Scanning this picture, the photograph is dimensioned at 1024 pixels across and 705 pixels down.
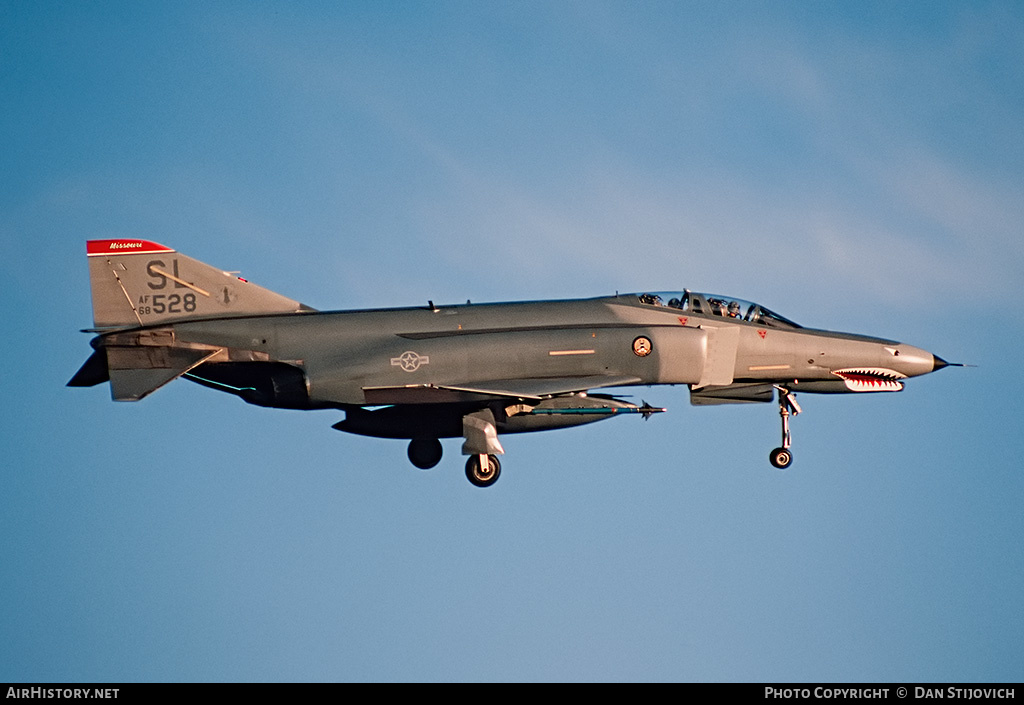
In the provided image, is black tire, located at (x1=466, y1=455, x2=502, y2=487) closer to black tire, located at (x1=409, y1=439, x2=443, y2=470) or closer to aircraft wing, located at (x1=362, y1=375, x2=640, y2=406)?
aircraft wing, located at (x1=362, y1=375, x2=640, y2=406)

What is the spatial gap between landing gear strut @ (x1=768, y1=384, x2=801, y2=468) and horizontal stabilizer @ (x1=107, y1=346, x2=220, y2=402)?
1122 centimetres

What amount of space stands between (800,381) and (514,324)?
6010 millimetres

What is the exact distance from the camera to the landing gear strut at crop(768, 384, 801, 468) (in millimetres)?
28531

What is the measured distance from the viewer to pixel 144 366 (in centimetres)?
2575

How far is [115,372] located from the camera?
2556 centimetres

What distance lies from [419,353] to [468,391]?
3.89 ft

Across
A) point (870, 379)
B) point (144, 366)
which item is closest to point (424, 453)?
point (144, 366)

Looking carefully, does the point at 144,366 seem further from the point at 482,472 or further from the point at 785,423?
the point at 785,423

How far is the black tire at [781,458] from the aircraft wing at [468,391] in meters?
4.47

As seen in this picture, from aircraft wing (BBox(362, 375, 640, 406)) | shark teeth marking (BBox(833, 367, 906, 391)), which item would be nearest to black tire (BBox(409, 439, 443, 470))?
aircraft wing (BBox(362, 375, 640, 406))
